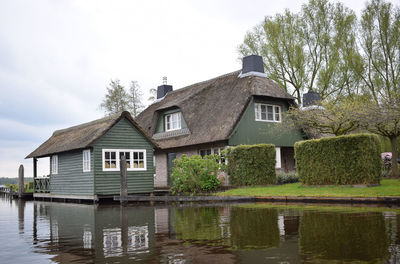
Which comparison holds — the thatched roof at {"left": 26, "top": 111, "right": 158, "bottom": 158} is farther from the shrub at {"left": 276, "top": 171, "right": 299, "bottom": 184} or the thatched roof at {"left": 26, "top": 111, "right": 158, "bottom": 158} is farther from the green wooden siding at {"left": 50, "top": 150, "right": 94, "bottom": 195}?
the shrub at {"left": 276, "top": 171, "right": 299, "bottom": 184}

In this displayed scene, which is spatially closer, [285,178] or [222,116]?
[285,178]

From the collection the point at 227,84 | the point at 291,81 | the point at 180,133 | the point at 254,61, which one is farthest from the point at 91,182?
the point at 291,81

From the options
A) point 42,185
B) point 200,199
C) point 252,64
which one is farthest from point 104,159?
point 252,64

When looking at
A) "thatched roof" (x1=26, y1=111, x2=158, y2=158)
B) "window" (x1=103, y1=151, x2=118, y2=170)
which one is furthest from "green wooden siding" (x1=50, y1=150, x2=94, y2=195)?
"window" (x1=103, y1=151, x2=118, y2=170)

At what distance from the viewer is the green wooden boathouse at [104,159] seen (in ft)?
72.5

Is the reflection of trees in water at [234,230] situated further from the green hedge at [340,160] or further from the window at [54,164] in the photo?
the window at [54,164]

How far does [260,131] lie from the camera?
87.3 feet

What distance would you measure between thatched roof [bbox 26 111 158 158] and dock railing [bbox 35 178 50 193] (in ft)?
5.78

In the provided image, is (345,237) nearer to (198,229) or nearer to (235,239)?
(235,239)

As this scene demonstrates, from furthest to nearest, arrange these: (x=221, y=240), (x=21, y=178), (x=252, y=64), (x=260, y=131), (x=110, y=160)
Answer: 1. (x=21, y=178)
2. (x=252, y=64)
3. (x=260, y=131)
4. (x=110, y=160)
5. (x=221, y=240)

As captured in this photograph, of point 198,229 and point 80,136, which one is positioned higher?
point 80,136

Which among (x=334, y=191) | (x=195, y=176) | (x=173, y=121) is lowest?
(x=334, y=191)

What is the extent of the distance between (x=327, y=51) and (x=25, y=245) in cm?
3297

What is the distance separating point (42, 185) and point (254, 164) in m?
16.3
